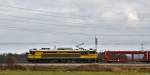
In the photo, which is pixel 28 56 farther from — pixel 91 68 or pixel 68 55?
pixel 91 68

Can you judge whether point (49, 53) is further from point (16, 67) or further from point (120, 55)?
point (16, 67)

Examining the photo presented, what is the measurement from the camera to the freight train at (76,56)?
82.5m

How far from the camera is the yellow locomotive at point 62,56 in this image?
270 feet

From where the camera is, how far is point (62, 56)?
8231 centimetres

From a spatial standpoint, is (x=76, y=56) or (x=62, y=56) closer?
(x=62, y=56)

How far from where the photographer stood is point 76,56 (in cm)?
8306

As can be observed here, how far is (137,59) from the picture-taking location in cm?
8469

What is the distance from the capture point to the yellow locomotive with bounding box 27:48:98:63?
82375 mm

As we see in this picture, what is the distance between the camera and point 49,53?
82688 millimetres

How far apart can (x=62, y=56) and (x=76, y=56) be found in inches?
112

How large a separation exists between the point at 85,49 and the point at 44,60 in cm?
850

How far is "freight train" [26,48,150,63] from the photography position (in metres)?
82.5

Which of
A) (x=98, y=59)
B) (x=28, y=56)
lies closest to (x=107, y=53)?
(x=98, y=59)

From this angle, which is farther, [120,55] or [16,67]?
[120,55]
